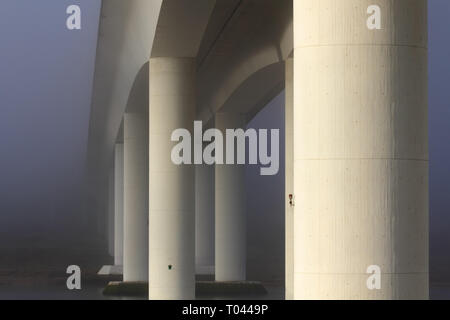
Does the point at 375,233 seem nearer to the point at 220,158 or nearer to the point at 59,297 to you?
the point at 59,297

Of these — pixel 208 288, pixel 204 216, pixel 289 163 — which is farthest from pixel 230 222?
pixel 289 163

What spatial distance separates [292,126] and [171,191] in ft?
16.1

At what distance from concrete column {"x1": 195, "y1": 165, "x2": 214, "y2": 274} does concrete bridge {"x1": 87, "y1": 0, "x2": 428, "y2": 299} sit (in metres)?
0.06

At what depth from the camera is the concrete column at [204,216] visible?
55.7 meters

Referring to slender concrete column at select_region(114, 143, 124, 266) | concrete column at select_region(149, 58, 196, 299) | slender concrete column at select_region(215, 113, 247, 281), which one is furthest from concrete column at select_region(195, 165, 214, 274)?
concrete column at select_region(149, 58, 196, 299)

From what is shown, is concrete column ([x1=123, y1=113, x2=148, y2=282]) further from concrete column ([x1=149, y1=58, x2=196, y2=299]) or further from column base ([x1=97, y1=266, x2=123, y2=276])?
concrete column ([x1=149, y1=58, x2=196, y2=299])

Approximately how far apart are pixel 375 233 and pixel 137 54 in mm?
20411

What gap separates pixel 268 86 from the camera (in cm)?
3978

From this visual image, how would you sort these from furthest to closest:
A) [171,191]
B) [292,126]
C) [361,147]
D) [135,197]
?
[135,197] < [292,126] < [171,191] < [361,147]

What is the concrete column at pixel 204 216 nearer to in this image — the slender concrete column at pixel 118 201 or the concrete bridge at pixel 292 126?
the concrete bridge at pixel 292 126

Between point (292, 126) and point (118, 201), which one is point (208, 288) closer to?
point (292, 126)

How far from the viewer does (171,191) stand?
28875 millimetres
